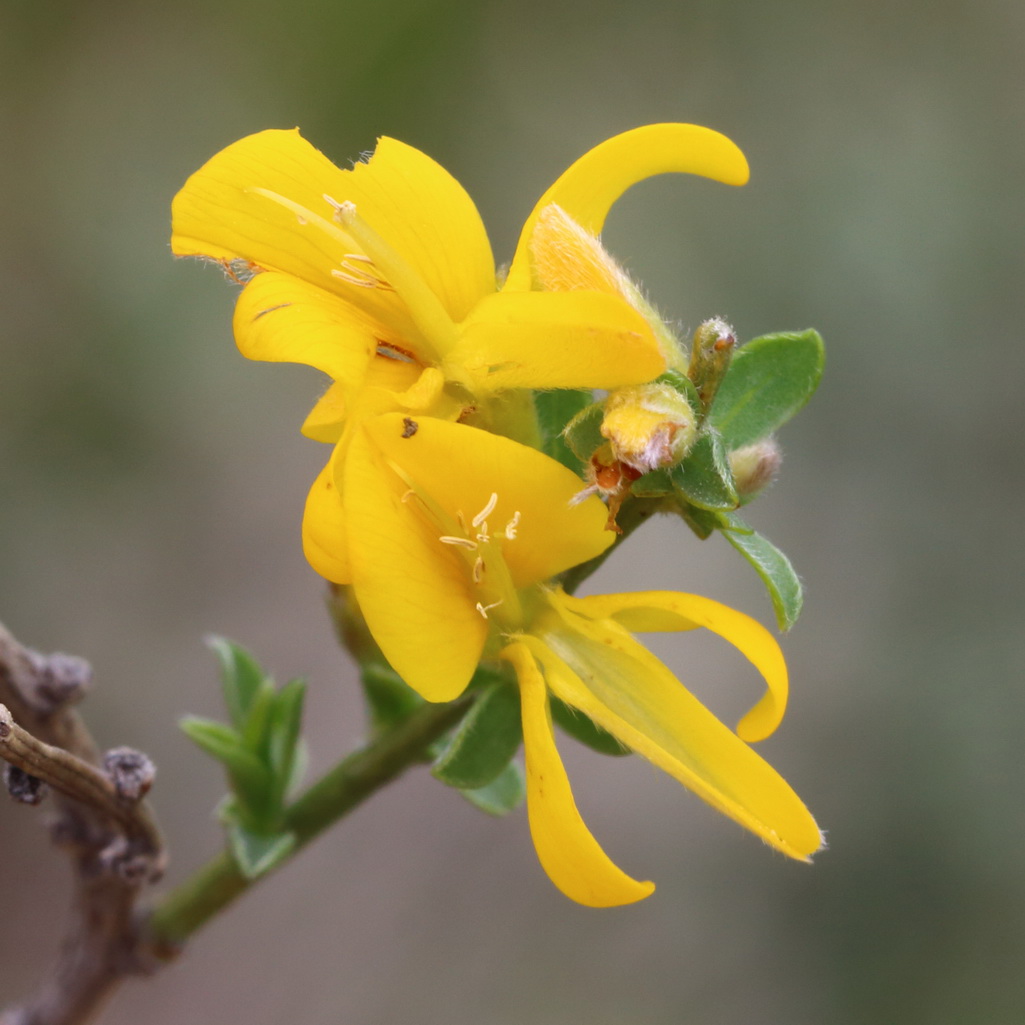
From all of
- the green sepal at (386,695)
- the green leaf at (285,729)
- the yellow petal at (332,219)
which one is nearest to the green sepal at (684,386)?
the yellow petal at (332,219)

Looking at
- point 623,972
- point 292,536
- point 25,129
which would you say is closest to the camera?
point 623,972

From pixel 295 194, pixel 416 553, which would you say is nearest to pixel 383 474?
pixel 416 553

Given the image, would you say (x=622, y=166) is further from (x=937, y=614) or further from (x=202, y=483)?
(x=202, y=483)

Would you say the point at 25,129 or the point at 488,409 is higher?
the point at 488,409

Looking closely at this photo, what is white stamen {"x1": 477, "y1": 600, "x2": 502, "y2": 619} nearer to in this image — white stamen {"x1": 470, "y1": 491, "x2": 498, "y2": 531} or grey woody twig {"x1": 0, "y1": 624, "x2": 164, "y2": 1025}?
white stamen {"x1": 470, "y1": 491, "x2": 498, "y2": 531}

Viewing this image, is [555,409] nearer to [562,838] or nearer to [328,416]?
[328,416]

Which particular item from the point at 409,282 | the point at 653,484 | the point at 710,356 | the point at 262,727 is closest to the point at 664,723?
the point at 653,484
